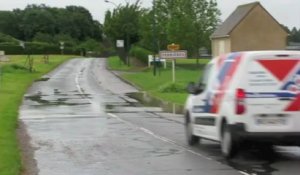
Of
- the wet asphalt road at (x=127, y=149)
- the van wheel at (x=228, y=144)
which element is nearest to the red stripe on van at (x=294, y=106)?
the wet asphalt road at (x=127, y=149)

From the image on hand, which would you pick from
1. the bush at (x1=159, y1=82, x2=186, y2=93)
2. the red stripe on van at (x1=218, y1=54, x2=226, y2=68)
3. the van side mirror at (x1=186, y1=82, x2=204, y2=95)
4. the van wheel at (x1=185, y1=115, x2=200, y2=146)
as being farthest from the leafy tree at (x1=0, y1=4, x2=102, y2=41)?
the red stripe on van at (x1=218, y1=54, x2=226, y2=68)

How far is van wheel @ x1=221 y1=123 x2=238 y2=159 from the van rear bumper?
0.16 m

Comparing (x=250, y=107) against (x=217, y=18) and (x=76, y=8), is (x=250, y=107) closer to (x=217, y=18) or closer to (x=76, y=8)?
(x=217, y=18)

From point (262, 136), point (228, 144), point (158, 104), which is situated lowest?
point (158, 104)

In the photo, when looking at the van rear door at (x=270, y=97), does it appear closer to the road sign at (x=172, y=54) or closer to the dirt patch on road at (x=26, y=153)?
the dirt patch on road at (x=26, y=153)

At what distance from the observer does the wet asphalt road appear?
1130 cm

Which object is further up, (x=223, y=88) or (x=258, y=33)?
(x=258, y=33)

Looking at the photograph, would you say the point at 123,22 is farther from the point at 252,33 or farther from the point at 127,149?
the point at 127,149

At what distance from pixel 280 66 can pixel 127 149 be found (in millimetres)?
3734

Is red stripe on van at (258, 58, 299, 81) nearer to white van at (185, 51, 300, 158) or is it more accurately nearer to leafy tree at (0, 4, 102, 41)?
white van at (185, 51, 300, 158)

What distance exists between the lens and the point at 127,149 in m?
14.1

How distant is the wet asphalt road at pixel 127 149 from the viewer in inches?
445

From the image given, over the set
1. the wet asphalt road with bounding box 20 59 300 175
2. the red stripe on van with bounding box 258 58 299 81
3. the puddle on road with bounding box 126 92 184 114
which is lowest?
the puddle on road with bounding box 126 92 184 114

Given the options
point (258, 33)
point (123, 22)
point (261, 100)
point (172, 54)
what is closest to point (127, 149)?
point (261, 100)
